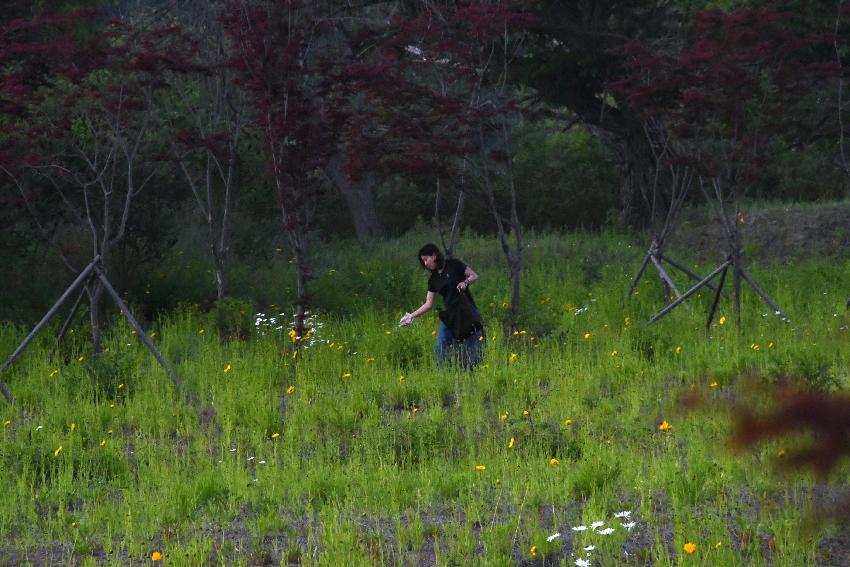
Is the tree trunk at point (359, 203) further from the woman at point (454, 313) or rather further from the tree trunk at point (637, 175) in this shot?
the woman at point (454, 313)

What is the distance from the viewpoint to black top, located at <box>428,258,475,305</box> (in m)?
9.86

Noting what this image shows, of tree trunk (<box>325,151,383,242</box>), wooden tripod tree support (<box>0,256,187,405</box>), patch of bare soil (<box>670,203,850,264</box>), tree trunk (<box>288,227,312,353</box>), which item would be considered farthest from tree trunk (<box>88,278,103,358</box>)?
tree trunk (<box>325,151,383,242</box>)

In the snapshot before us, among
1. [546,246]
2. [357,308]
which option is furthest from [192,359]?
[546,246]

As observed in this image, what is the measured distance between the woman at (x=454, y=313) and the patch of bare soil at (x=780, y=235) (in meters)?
8.54

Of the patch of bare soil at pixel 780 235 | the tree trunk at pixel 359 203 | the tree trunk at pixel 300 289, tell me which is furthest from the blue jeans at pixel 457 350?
the tree trunk at pixel 359 203

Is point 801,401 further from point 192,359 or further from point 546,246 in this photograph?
point 546,246

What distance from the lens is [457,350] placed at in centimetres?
986

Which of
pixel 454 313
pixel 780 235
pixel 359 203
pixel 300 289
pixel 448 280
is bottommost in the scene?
pixel 359 203

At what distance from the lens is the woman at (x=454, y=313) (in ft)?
32.0

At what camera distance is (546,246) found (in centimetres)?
1892

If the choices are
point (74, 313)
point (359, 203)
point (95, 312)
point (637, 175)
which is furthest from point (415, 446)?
point (359, 203)

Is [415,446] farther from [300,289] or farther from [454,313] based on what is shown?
[300,289]

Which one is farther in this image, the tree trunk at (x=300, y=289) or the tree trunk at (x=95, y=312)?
the tree trunk at (x=300, y=289)

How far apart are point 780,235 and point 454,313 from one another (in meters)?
10.3
